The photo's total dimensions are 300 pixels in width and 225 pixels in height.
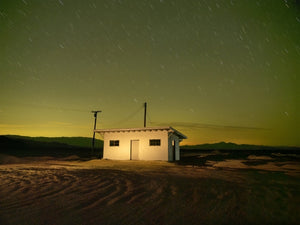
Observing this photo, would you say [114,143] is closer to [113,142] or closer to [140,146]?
[113,142]

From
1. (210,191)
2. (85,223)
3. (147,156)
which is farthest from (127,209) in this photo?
(147,156)

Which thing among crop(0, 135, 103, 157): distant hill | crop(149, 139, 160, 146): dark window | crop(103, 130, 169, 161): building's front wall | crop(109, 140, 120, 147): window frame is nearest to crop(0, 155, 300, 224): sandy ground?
crop(103, 130, 169, 161): building's front wall

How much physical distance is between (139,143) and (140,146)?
28cm

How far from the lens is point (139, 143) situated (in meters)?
17.6

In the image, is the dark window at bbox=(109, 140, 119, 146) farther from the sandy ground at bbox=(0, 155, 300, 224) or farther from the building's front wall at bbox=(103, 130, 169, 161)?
the sandy ground at bbox=(0, 155, 300, 224)

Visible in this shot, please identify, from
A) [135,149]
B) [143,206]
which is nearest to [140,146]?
[135,149]

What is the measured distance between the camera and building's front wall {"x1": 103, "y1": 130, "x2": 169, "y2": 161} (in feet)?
55.0

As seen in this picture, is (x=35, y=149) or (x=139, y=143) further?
(x=35, y=149)

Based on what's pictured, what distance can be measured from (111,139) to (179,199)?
596 inches

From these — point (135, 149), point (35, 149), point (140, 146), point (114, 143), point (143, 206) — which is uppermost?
point (114, 143)

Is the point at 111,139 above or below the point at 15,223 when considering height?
above

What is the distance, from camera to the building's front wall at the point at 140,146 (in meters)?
16.8

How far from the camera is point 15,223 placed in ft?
9.32

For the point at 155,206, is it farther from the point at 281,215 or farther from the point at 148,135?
the point at 148,135
